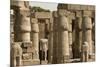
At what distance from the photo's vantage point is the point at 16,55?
2578mm

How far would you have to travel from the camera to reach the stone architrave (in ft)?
8.41

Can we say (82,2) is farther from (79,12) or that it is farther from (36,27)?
→ (36,27)

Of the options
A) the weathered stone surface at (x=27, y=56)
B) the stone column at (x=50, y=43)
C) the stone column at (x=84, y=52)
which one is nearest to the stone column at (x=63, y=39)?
the stone column at (x=50, y=43)

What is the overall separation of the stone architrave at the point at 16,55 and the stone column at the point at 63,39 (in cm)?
49

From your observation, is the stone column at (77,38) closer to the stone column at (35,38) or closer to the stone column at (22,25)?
the stone column at (35,38)

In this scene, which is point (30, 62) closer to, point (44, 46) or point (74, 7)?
point (44, 46)

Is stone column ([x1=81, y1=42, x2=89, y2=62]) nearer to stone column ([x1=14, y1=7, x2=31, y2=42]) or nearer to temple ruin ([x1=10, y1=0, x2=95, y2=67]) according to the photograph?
temple ruin ([x1=10, y1=0, x2=95, y2=67])

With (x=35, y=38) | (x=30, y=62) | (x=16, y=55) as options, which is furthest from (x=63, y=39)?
(x=16, y=55)

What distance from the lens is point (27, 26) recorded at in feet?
8.72

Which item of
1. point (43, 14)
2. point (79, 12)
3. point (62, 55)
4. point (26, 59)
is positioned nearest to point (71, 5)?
point (79, 12)

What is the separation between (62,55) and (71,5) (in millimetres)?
620

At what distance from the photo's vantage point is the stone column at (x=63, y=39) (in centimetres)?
283

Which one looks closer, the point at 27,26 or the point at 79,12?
the point at 27,26
